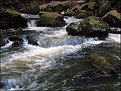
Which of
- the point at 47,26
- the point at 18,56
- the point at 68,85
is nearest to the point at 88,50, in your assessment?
the point at 18,56

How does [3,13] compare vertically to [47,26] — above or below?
above

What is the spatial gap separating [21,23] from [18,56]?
6366 mm

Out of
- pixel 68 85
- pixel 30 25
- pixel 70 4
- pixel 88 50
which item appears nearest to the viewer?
pixel 68 85

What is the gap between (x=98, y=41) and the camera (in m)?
15.8

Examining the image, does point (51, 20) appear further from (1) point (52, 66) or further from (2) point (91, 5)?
(1) point (52, 66)

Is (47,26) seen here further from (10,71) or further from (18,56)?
(10,71)

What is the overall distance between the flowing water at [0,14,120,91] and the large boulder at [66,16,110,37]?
15.9 inches

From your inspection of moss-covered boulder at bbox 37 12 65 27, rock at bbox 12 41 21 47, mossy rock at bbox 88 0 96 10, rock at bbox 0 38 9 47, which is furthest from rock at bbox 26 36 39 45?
mossy rock at bbox 88 0 96 10

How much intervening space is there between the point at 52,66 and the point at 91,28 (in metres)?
5.30

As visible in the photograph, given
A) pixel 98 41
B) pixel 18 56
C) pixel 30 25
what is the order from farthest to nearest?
pixel 30 25
pixel 98 41
pixel 18 56

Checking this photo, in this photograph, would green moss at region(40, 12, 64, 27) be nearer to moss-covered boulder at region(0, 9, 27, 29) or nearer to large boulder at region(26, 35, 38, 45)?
moss-covered boulder at region(0, 9, 27, 29)

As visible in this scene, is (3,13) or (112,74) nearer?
(112,74)

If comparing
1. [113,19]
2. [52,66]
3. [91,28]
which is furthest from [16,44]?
[113,19]

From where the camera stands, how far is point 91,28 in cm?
1620
